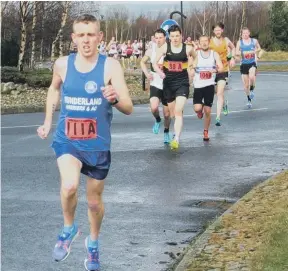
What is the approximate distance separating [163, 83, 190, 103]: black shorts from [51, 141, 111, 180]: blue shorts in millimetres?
6246

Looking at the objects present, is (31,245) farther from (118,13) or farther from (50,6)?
(118,13)

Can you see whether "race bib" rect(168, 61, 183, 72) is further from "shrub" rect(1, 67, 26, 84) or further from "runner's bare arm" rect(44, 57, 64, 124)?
"shrub" rect(1, 67, 26, 84)

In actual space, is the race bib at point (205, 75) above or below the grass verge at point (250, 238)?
above

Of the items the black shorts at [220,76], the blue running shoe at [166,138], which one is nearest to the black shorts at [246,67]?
the black shorts at [220,76]

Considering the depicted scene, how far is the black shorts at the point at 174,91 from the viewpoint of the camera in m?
11.4

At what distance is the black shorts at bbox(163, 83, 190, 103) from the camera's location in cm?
1145

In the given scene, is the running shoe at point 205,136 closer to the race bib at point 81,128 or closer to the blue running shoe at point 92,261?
the blue running shoe at point 92,261

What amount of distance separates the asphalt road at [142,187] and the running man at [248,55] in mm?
2892

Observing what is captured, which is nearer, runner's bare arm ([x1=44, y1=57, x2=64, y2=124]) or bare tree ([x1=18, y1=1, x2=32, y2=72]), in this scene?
runner's bare arm ([x1=44, y1=57, x2=64, y2=124])

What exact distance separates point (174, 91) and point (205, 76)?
48.8 inches

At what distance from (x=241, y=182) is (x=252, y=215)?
7.28ft

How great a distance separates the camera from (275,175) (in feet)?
29.7

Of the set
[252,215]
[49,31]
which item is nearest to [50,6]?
[49,31]

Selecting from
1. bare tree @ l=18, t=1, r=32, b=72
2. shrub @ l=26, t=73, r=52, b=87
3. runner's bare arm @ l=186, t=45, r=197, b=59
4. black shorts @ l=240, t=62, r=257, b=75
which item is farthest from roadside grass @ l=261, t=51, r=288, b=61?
runner's bare arm @ l=186, t=45, r=197, b=59
